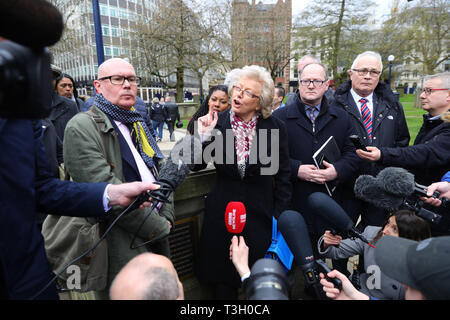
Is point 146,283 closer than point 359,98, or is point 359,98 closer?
point 146,283

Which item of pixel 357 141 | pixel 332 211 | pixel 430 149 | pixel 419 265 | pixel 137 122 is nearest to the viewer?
pixel 419 265

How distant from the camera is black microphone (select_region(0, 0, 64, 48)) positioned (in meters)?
0.90

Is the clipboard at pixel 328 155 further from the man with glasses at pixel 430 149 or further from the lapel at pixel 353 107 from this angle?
the lapel at pixel 353 107

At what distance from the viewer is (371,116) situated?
2.94 m

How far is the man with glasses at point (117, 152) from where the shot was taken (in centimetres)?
154

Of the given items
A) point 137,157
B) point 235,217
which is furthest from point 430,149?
point 137,157

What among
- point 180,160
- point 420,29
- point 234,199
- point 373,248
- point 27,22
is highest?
point 420,29

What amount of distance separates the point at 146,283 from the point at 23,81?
839 millimetres

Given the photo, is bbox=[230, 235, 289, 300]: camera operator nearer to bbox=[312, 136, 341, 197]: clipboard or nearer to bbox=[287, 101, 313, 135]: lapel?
bbox=[312, 136, 341, 197]: clipboard

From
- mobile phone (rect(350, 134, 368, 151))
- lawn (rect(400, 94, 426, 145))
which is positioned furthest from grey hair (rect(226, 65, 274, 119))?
lawn (rect(400, 94, 426, 145))

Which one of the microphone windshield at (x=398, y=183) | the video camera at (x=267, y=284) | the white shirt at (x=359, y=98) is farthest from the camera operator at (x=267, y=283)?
the white shirt at (x=359, y=98)

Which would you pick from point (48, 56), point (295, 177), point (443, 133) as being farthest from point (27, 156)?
point (443, 133)

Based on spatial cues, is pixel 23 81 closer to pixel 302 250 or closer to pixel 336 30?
pixel 302 250
